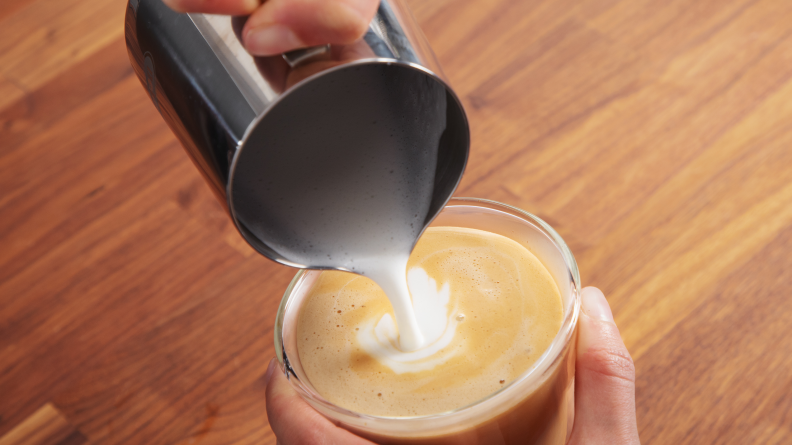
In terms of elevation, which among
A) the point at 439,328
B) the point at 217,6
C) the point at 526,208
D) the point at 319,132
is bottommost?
the point at 526,208

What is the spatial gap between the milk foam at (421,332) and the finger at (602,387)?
127 mm

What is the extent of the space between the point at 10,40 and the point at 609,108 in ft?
3.69

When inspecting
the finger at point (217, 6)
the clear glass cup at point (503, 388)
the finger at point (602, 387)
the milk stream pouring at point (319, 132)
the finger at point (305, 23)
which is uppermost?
the finger at point (217, 6)

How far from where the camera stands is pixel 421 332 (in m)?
0.68

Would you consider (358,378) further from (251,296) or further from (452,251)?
(251,296)

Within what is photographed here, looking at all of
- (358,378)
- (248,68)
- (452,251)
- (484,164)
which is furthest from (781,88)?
(248,68)

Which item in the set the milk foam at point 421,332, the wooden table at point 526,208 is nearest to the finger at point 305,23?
the milk foam at point 421,332

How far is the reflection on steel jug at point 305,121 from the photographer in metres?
0.43

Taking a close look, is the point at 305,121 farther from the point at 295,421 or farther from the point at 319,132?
the point at 295,421

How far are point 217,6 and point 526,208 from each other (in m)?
0.61

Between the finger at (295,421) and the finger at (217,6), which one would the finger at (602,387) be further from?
the finger at (217,6)

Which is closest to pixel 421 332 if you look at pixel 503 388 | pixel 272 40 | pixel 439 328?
pixel 439 328

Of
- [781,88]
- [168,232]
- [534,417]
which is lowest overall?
[781,88]

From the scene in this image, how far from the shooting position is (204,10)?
41cm
